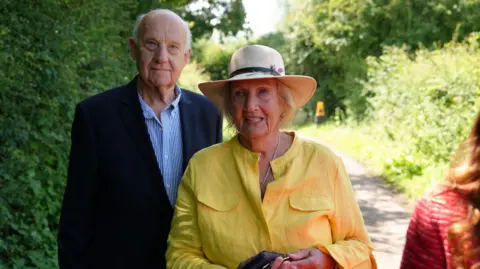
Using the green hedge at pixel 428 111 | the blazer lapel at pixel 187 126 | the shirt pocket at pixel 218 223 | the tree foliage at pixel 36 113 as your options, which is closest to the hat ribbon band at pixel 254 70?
the shirt pocket at pixel 218 223

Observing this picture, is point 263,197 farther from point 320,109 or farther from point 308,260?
point 320,109

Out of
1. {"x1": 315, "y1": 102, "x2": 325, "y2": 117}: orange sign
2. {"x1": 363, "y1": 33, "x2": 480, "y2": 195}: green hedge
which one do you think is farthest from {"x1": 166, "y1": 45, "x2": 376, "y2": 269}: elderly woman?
{"x1": 315, "y1": 102, "x2": 325, "y2": 117}: orange sign

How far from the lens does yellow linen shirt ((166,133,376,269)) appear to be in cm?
239

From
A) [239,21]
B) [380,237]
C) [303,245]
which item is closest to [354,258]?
[303,245]

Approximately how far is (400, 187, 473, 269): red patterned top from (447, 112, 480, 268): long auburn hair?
0.03 metres

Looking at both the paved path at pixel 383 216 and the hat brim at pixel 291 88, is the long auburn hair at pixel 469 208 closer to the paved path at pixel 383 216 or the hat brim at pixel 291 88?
the hat brim at pixel 291 88

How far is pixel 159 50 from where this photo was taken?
3045 mm

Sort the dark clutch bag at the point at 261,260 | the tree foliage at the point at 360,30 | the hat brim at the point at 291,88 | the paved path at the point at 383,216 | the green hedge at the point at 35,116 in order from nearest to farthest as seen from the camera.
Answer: the dark clutch bag at the point at 261,260, the hat brim at the point at 291,88, the green hedge at the point at 35,116, the paved path at the point at 383,216, the tree foliage at the point at 360,30

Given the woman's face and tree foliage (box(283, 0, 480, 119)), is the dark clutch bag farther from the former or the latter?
tree foliage (box(283, 0, 480, 119))

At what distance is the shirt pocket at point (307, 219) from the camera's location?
238cm

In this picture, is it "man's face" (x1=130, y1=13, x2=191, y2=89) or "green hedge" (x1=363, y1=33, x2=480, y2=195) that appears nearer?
"man's face" (x1=130, y1=13, x2=191, y2=89)

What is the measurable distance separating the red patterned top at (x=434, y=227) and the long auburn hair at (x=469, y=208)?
0.09 feet

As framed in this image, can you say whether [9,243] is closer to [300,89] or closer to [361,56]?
[300,89]

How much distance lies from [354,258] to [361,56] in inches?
824
